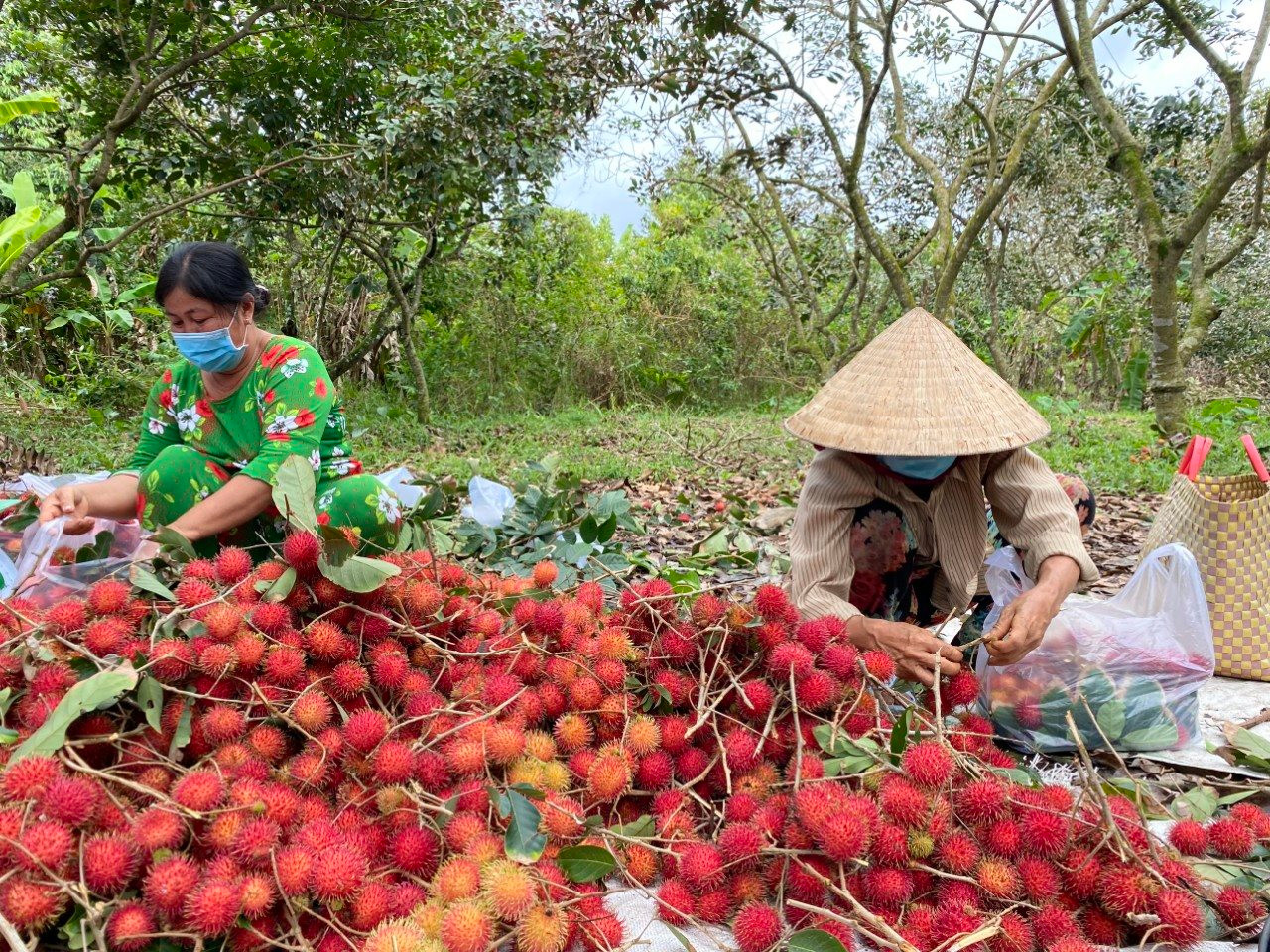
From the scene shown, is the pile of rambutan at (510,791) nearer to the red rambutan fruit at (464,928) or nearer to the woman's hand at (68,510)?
the red rambutan fruit at (464,928)

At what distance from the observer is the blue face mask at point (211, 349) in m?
1.66

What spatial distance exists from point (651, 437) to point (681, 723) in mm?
4514

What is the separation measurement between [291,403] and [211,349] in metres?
0.19

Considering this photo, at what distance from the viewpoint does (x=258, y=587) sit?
3.43 ft

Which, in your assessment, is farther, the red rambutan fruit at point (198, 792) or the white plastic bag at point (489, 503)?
the white plastic bag at point (489, 503)

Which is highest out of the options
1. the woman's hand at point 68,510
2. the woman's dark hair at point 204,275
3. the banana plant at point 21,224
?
the banana plant at point 21,224

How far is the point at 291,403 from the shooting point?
171 centimetres

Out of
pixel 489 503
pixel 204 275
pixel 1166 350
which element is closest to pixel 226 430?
pixel 204 275

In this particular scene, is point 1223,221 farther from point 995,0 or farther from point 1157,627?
point 1157,627

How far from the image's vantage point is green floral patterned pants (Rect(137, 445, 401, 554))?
178cm

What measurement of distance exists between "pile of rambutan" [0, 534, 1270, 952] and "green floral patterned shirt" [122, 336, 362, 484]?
2.08 ft

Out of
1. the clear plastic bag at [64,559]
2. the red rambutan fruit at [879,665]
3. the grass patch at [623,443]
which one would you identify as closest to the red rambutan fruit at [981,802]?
the red rambutan fruit at [879,665]

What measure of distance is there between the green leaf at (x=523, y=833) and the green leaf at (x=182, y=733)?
14.9 inches

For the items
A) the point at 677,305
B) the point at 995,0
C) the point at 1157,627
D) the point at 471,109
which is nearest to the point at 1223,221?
the point at 995,0
